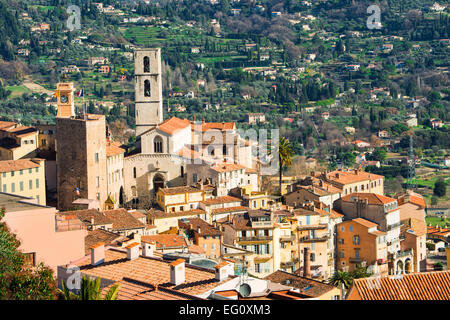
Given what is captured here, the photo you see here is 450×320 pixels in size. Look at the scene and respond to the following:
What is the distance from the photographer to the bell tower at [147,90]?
56.6m

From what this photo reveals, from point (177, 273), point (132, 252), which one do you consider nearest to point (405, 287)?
point (177, 273)

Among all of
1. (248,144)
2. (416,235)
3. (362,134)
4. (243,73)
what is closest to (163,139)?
(248,144)

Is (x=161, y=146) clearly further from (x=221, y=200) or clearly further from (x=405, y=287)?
(x=405, y=287)

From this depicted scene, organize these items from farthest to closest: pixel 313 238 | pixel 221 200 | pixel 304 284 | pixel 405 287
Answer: pixel 221 200
pixel 313 238
pixel 304 284
pixel 405 287

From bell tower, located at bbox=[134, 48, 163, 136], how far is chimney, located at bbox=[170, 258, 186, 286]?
34991mm

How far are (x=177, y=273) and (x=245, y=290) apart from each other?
6.86 ft

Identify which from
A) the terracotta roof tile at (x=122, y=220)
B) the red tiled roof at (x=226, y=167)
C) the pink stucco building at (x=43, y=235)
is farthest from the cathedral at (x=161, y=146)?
the pink stucco building at (x=43, y=235)

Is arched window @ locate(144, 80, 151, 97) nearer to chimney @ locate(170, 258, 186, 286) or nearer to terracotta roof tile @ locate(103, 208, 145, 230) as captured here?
terracotta roof tile @ locate(103, 208, 145, 230)

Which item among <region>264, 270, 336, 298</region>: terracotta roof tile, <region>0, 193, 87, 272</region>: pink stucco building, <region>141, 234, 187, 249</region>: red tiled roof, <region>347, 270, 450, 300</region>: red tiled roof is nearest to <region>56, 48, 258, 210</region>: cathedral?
<region>141, 234, 187, 249</region>: red tiled roof

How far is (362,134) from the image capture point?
136 m

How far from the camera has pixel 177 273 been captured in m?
21.1

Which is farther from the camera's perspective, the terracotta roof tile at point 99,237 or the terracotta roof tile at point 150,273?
the terracotta roof tile at point 99,237

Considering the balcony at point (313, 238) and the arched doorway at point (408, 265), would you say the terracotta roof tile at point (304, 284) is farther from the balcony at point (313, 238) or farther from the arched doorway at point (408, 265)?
the arched doorway at point (408, 265)

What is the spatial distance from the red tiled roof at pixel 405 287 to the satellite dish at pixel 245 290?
359 centimetres
